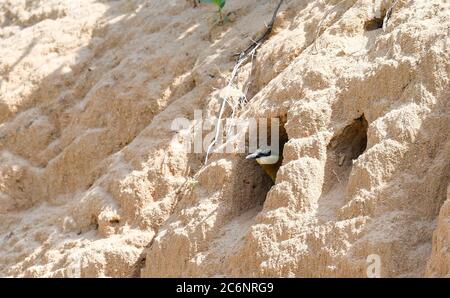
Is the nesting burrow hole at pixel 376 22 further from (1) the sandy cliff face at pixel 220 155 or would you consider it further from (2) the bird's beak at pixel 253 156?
(2) the bird's beak at pixel 253 156

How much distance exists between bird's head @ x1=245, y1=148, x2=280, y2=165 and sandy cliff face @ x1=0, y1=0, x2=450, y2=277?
0.18 m

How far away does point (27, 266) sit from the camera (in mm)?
5594

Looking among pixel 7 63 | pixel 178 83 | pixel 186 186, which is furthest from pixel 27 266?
pixel 7 63

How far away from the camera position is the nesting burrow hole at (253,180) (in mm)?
4855

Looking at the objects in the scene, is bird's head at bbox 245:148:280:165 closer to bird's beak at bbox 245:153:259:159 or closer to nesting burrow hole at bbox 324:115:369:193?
bird's beak at bbox 245:153:259:159

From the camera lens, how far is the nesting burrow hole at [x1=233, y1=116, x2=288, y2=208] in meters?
4.86

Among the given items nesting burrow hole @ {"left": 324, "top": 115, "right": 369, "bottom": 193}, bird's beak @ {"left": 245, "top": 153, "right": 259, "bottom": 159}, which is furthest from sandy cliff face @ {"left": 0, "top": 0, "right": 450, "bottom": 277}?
bird's beak @ {"left": 245, "top": 153, "right": 259, "bottom": 159}

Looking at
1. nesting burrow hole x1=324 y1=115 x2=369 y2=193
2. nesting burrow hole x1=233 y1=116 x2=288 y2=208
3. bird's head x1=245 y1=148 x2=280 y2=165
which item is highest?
nesting burrow hole x1=324 y1=115 x2=369 y2=193

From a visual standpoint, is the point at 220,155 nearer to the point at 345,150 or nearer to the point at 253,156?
the point at 253,156

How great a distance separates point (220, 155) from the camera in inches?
199

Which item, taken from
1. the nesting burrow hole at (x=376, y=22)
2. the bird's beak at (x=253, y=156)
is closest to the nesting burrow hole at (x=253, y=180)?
the bird's beak at (x=253, y=156)

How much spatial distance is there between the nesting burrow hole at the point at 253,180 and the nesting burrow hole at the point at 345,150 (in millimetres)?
471

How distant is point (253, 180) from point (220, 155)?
298 mm

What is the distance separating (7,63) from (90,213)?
2.40 m
